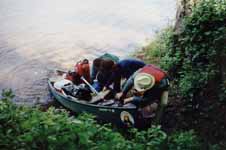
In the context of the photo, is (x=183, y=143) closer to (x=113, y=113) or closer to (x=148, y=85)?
(x=148, y=85)

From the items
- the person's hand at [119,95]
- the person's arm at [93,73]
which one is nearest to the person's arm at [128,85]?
the person's hand at [119,95]

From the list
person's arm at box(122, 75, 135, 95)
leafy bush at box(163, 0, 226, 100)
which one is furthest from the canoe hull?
leafy bush at box(163, 0, 226, 100)

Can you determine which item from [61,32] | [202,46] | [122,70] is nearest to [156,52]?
[122,70]

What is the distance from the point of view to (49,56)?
1330 cm

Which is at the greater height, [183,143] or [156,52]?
[183,143]

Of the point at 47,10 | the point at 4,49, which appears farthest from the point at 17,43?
the point at 47,10

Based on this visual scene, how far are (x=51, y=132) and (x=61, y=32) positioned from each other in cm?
1213

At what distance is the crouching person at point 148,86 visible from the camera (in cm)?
768

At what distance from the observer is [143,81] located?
768 centimetres

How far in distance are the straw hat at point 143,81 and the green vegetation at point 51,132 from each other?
12.4 feet

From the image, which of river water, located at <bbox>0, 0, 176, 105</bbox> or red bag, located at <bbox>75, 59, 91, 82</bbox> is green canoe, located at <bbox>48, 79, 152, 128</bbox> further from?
river water, located at <bbox>0, 0, 176, 105</bbox>

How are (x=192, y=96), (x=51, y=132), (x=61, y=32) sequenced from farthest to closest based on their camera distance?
(x=61, y=32)
(x=192, y=96)
(x=51, y=132)

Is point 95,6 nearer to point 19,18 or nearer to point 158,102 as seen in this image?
point 19,18

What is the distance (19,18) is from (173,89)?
29.2 feet
